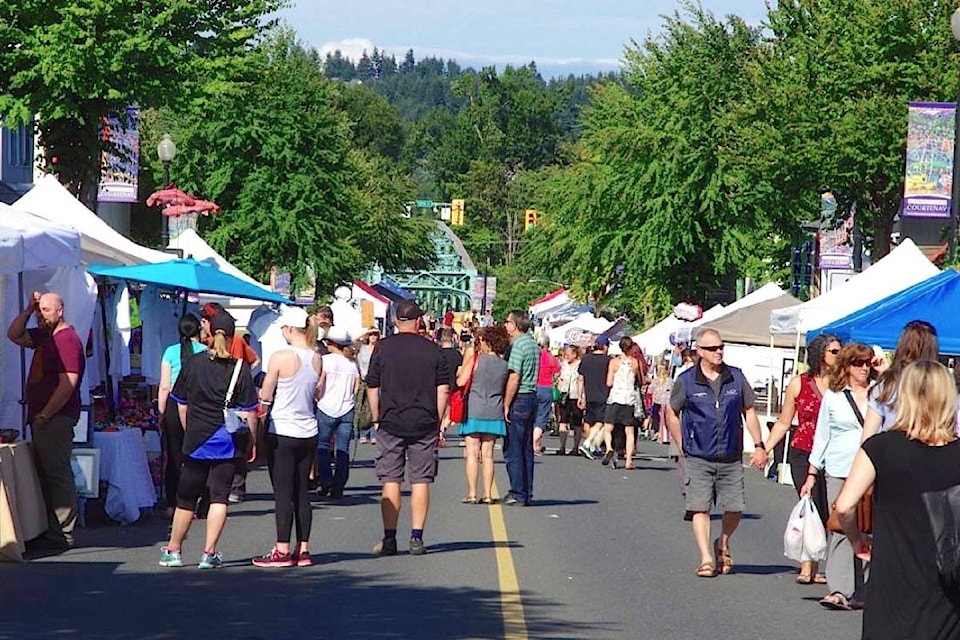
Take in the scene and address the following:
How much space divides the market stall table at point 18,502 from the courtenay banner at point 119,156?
14.6 m

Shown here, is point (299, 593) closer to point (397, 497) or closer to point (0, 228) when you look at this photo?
point (397, 497)

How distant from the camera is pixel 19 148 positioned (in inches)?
1896

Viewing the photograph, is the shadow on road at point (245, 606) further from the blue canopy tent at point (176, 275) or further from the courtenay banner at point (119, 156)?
Result: the courtenay banner at point (119, 156)

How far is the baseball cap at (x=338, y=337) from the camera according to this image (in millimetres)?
17812

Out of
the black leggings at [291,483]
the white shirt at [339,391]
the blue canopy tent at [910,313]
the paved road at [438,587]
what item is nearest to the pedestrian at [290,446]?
the black leggings at [291,483]

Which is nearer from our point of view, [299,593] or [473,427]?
[299,593]

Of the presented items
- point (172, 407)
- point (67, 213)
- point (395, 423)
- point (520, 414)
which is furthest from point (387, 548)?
point (67, 213)

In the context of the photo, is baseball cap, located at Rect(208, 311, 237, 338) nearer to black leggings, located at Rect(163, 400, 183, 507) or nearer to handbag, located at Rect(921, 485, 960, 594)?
black leggings, located at Rect(163, 400, 183, 507)

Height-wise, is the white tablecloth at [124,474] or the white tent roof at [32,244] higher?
the white tent roof at [32,244]

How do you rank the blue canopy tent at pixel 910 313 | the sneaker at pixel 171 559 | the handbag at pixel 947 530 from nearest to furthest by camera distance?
the handbag at pixel 947 530 < the sneaker at pixel 171 559 < the blue canopy tent at pixel 910 313

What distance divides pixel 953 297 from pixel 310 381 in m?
10.8

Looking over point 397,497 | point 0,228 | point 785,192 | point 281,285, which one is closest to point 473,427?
point 397,497

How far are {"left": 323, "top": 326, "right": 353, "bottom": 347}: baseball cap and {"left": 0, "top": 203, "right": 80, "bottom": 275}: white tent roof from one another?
3323mm

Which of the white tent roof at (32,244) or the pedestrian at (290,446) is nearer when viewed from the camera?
the pedestrian at (290,446)
